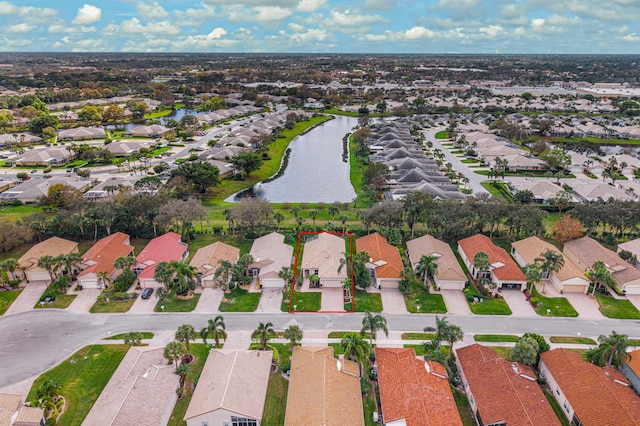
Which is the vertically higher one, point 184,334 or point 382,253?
point 184,334

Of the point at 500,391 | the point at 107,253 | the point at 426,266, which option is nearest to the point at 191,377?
the point at 500,391

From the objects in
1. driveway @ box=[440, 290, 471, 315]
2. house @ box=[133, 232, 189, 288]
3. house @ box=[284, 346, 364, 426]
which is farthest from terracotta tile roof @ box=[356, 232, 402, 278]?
house @ box=[133, 232, 189, 288]

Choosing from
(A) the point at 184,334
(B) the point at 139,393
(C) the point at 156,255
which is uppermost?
(A) the point at 184,334

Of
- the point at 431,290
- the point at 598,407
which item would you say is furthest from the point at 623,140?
the point at 598,407

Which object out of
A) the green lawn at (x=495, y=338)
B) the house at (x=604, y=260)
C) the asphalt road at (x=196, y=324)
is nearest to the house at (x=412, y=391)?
the asphalt road at (x=196, y=324)

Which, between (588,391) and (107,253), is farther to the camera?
(107,253)

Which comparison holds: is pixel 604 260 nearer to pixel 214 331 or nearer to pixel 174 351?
pixel 214 331

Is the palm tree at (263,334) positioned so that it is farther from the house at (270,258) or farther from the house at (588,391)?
the house at (588,391)
